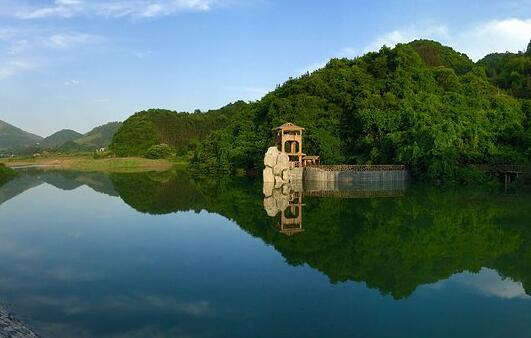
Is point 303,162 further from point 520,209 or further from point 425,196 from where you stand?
point 520,209

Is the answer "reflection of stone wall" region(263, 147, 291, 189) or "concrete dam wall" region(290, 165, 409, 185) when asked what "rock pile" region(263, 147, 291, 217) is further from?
"concrete dam wall" region(290, 165, 409, 185)

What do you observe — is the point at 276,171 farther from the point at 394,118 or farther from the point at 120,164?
the point at 120,164

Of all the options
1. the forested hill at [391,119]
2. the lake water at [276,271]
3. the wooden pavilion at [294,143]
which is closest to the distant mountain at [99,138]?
the forested hill at [391,119]

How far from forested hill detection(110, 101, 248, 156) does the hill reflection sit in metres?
54.6

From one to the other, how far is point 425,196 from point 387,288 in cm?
1778

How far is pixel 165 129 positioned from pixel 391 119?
214ft

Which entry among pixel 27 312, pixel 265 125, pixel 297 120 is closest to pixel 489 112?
pixel 297 120

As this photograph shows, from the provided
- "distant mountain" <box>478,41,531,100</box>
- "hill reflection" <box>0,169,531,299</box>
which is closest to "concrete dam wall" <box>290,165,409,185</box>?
"hill reflection" <box>0,169,531,299</box>

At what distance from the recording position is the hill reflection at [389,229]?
12.1 m

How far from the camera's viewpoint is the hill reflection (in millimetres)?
12094

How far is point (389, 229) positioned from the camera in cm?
1753

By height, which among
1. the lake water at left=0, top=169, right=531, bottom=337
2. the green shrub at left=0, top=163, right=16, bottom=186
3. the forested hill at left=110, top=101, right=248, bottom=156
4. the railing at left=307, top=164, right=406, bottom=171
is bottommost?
the lake water at left=0, top=169, right=531, bottom=337

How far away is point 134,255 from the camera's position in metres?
13.8

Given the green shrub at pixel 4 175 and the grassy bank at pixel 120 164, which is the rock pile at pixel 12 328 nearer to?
the green shrub at pixel 4 175
